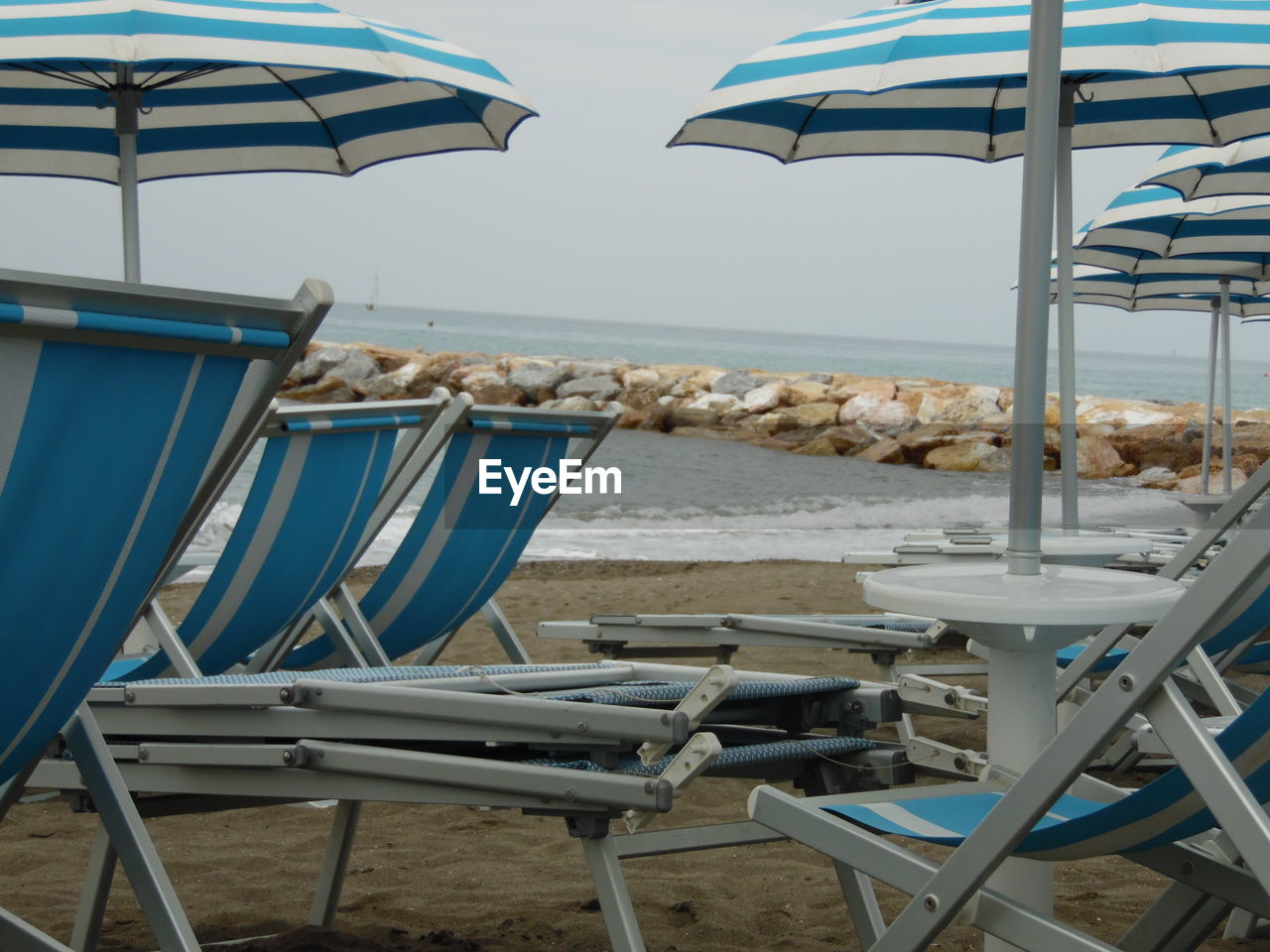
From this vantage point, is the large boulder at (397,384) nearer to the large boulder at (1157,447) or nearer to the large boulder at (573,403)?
the large boulder at (573,403)

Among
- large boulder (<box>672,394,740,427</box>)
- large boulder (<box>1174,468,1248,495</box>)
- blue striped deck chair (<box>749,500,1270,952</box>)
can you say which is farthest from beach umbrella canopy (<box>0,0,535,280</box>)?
large boulder (<box>672,394,740,427</box>)

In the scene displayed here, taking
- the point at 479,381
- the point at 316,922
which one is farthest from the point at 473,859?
the point at 479,381

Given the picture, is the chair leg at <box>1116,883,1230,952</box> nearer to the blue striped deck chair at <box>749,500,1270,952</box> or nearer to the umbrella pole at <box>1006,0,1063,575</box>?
the blue striped deck chair at <box>749,500,1270,952</box>

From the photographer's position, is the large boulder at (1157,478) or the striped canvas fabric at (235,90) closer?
the striped canvas fabric at (235,90)

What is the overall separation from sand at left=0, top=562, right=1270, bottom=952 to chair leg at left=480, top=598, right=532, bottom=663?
0.57m

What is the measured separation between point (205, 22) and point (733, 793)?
8.81ft

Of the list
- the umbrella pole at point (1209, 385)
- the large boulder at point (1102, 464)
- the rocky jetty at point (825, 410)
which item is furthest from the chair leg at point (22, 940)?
the large boulder at point (1102, 464)

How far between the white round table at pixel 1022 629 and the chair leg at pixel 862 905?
20 centimetres

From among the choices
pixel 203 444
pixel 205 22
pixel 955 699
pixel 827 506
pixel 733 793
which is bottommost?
pixel 827 506

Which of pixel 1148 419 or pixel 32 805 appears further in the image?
pixel 1148 419

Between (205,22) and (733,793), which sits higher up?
(205,22)

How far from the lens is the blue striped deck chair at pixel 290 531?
3074mm

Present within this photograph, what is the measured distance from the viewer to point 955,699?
221 cm

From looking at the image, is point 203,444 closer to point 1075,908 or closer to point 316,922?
point 316,922
